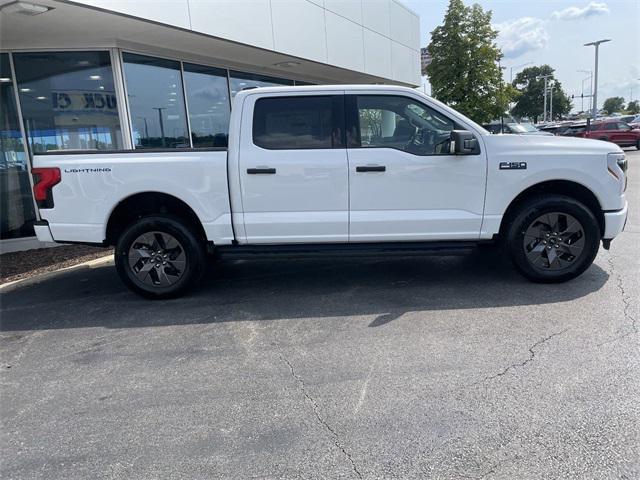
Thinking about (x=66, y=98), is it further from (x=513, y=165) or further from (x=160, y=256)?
(x=513, y=165)

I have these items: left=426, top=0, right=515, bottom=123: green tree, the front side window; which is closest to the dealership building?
the front side window

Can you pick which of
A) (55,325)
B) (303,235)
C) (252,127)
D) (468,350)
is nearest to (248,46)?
(252,127)

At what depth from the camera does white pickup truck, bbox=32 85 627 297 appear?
501cm

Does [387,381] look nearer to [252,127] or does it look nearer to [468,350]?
[468,350]

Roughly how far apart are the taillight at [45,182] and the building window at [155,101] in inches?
169

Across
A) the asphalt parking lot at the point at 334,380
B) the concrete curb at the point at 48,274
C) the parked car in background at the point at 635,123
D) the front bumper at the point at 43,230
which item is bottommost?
the asphalt parking lot at the point at 334,380

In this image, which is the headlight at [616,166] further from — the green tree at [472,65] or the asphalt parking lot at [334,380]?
the green tree at [472,65]

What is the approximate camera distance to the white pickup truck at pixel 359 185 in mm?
5008

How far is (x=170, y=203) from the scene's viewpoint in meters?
5.40

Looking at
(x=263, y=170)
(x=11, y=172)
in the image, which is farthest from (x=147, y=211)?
(x=11, y=172)

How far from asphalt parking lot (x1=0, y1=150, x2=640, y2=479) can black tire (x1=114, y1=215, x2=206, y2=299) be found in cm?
22

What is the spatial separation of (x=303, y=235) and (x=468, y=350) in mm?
2104

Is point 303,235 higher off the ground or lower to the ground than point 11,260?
higher

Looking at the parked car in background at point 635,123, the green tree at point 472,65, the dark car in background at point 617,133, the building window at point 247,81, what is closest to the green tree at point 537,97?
the parked car in background at point 635,123
